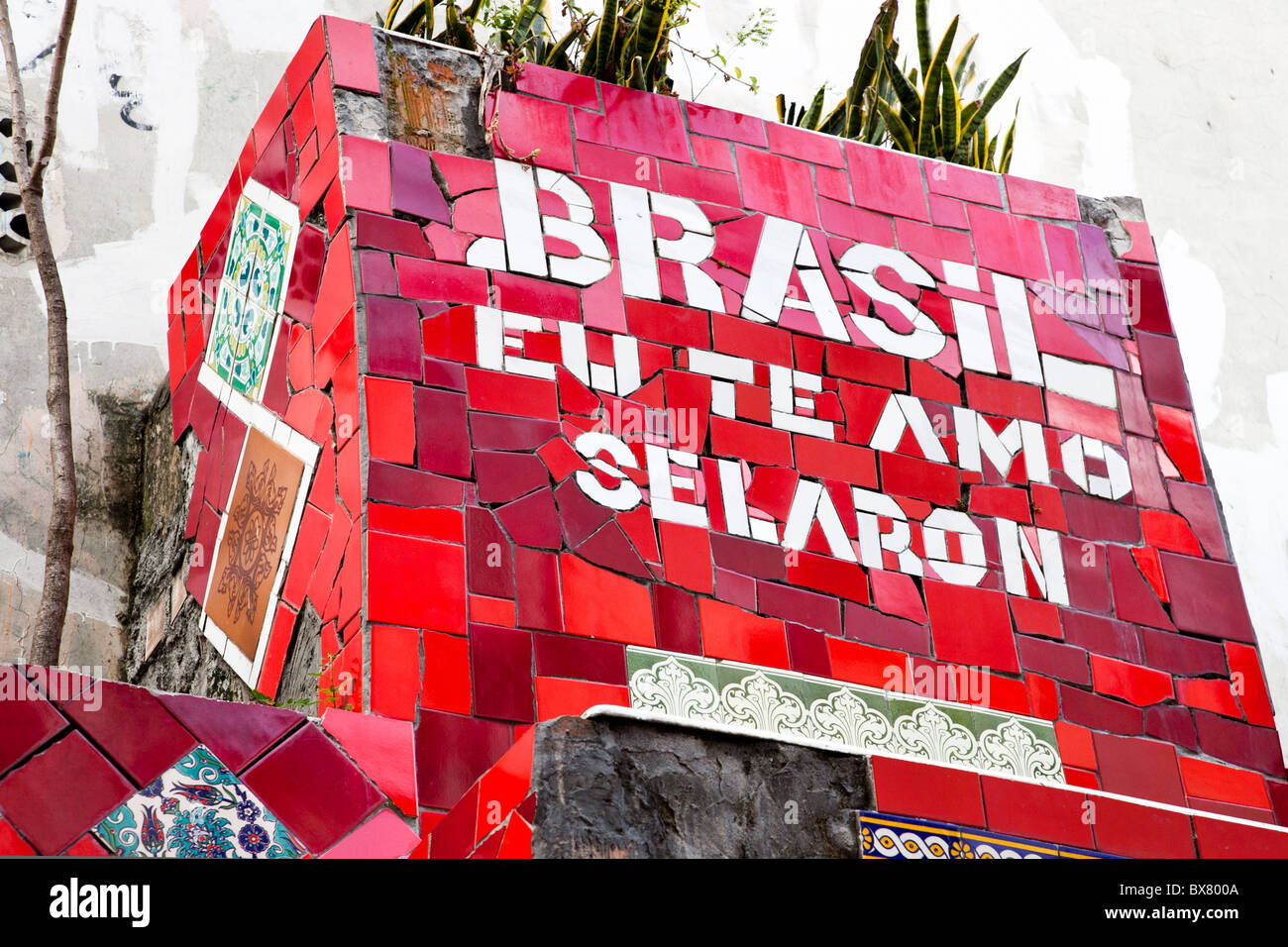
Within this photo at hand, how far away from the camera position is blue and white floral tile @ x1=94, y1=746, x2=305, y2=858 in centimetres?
400

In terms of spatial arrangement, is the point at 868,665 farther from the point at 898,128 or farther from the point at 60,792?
the point at 60,792

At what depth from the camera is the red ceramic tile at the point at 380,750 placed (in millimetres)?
4598

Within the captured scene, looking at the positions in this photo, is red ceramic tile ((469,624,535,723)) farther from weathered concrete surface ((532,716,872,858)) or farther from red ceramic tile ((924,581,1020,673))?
red ceramic tile ((924,581,1020,673))

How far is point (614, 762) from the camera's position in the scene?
374 cm

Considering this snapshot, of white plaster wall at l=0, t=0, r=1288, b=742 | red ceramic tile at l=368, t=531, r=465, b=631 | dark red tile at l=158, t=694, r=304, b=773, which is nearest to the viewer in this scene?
dark red tile at l=158, t=694, r=304, b=773

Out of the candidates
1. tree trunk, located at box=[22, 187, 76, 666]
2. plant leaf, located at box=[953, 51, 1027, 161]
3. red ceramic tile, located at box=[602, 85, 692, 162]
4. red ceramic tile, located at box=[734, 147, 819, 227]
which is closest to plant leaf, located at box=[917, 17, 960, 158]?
plant leaf, located at box=[953, 51, 1027, 161]

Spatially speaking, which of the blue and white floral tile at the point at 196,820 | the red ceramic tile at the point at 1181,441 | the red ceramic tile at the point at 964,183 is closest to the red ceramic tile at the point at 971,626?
the red ceramic tile at the point at 1181,441

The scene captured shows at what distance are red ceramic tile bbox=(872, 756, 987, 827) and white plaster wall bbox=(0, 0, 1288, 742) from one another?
4.35 metres

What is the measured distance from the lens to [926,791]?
4156 millimetres

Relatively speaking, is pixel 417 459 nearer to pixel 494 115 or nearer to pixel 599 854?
pixel 494 115

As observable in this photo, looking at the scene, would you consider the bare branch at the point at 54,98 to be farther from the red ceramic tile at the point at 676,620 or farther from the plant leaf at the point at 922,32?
the plant leaf at the point at 922,32

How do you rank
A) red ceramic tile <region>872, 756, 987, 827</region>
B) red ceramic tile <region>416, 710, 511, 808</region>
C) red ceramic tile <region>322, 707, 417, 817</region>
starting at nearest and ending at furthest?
red ceramic tile <region>872, 756, 987, 827</region>, red ceramic tile <region>322, 707, 417, 817</region>, red ceramic tile <region>416, 710, 511, 808</region>

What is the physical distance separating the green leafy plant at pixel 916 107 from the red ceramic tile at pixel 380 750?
3.56 m
